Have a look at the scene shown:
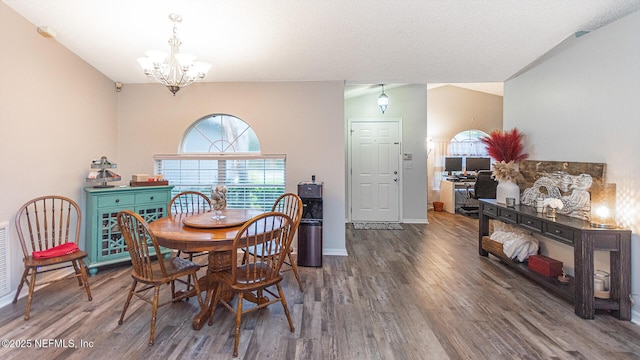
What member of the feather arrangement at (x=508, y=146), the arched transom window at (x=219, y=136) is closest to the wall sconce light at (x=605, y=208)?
the feather arrangement at (x=508, y=146)

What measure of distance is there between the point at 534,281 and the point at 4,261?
4914mm

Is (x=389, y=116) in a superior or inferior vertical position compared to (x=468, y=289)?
superior

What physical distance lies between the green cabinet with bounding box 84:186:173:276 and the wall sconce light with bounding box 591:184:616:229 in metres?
4.50

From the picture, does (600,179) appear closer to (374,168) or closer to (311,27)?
(311,27)

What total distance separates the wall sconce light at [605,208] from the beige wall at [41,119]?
4993 millimetres

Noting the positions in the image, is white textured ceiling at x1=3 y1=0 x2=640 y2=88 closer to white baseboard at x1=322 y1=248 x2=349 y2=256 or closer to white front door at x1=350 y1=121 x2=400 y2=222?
white baseboard at x1=322 y1=248 x2=349 y2=256

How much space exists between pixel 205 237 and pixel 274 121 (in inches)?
90.8

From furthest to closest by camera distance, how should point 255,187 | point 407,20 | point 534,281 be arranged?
point 255,187 < point 534,281 < point 407,20

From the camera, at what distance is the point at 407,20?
109 inches

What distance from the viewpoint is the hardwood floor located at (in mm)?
1956

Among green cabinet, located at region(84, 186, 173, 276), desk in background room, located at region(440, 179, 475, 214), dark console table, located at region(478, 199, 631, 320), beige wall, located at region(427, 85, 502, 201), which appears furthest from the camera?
beige wall, located at region(427, 85, 502, 201)

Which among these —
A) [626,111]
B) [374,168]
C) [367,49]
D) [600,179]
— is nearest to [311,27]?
[367,49]

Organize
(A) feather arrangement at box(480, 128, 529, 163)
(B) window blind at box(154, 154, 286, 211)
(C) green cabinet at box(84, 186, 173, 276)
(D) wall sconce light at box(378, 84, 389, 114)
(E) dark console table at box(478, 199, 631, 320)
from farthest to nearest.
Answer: (D) wall sconce light at box(378, 84, 389, 114) → (B) window blind at box(154, 154, 286, 211) → (A) feather arrangement at box(480, 128, 529, 163) → (C) green cabinet at box(84, 186, 173, 276) → (E) dark console table at box(478, 199, 631, 320)

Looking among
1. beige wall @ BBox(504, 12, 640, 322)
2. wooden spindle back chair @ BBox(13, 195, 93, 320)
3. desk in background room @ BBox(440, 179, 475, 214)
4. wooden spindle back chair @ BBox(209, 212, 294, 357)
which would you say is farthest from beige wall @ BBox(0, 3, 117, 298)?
desk in background room @ BBox(440, 179, 475, 214)
